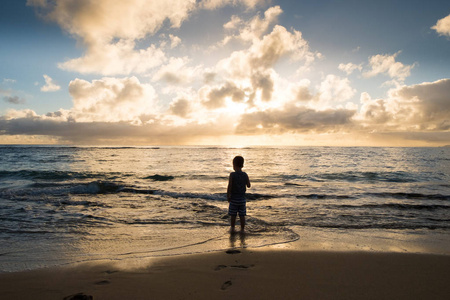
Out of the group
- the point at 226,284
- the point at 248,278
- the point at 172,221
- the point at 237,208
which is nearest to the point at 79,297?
the point at 226,284

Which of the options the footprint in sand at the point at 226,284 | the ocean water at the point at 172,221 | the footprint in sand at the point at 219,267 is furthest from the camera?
the ocean water at the point at 172,221

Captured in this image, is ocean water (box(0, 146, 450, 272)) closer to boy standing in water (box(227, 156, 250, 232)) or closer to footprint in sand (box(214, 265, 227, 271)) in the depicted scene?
boy standing in water (box(227, 156, 250, 232))

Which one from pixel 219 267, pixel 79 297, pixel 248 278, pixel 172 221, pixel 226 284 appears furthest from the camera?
pixel 172 221

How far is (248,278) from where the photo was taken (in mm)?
4059

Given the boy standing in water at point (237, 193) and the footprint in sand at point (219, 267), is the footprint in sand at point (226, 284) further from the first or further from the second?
the boy standing in water at point (237, 193)

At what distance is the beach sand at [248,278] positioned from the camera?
360 cm

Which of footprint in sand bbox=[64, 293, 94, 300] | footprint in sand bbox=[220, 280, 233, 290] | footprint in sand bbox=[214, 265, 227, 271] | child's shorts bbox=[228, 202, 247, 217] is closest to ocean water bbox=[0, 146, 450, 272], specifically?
child's shorts bbox=[228, 202, 247, 217]

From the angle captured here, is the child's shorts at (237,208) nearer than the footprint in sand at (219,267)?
No

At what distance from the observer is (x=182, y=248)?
5.75m

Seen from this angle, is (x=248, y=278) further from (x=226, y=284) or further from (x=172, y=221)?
(x=172, y=221)

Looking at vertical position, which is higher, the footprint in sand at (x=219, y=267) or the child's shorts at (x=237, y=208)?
the child's shorts at (x=237, y=208)

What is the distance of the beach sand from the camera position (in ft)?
11.8

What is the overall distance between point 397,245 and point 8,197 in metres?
16.6

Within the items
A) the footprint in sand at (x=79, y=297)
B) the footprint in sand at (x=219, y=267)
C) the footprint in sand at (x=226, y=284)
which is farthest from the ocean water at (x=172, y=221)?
the footprint in sand at (x=226, y=284)
